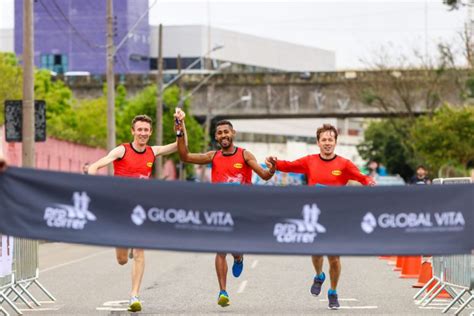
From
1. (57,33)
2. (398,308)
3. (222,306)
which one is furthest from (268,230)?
(57,33)

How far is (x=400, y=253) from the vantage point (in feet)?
38.5

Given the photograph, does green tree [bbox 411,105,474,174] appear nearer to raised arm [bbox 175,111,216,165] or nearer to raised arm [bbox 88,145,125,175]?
raised arm [bbox 175,111,216,165]

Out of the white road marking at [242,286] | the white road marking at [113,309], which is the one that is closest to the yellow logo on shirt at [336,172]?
the white road marking at [113,309]

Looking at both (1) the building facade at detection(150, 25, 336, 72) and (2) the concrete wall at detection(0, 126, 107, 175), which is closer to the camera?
Answer: (2) the concrete wall at detection(0, 126, 107, 175)

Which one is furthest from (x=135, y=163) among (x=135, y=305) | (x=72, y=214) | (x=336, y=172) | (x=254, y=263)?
(x=254, y=263)

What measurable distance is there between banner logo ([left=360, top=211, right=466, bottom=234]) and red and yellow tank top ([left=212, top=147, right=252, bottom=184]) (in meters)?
3.99

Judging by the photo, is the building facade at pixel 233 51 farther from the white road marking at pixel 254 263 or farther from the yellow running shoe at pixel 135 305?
the yellow running shoe at pixel 135 305

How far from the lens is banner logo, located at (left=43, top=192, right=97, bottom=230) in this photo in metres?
11.9

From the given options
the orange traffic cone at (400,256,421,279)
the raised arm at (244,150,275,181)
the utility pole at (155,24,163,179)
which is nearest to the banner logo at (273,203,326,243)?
the raised arm at (244,150,275,181)

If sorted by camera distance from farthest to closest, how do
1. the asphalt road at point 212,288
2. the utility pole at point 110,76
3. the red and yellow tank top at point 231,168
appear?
1. the utility pole at point 110,76
2. the asphalt road at point 212,288
3. the red and yellow tank top at point 231,168

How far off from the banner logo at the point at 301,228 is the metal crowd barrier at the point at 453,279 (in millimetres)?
3926

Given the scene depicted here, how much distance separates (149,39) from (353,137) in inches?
1862

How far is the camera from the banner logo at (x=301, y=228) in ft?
38.7

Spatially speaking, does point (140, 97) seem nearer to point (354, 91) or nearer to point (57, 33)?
point (354, 91)
